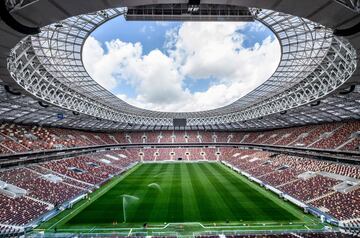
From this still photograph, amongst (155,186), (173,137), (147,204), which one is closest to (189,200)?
(147,204)

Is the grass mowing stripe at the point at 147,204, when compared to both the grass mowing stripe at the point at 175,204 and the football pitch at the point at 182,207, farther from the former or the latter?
the grass mowing stripe at the point at 175,204

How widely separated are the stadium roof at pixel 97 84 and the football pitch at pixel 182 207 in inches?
538

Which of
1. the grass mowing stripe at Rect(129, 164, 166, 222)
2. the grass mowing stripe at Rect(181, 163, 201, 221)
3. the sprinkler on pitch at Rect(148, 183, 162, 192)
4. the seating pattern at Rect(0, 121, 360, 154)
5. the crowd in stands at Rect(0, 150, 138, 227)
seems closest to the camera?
the crowd in stands at Rect(0, 150, 138, 227)

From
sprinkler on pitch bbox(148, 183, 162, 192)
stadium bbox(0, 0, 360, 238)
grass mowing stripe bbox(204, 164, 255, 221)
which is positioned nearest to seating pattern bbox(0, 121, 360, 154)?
stadium bbox(0, 0, 360, 238)

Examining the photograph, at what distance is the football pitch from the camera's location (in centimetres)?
2777

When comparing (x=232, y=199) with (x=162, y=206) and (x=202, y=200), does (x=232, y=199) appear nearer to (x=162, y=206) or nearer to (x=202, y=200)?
(x=202, y=200)

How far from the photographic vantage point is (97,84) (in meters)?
39.8

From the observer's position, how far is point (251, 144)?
77875 millimetres

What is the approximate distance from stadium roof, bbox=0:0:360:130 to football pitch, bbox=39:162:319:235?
44.9 feet

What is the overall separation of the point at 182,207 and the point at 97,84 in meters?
21.3

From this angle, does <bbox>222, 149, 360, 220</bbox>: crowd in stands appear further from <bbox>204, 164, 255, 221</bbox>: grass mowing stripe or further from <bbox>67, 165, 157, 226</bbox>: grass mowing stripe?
<bbox>67, 165, 157, 226</bbox>: grass mowing stripe

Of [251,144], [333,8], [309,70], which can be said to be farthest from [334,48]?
[251,144]

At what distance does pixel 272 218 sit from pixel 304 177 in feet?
47.1

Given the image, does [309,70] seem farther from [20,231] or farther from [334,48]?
[20,231]
